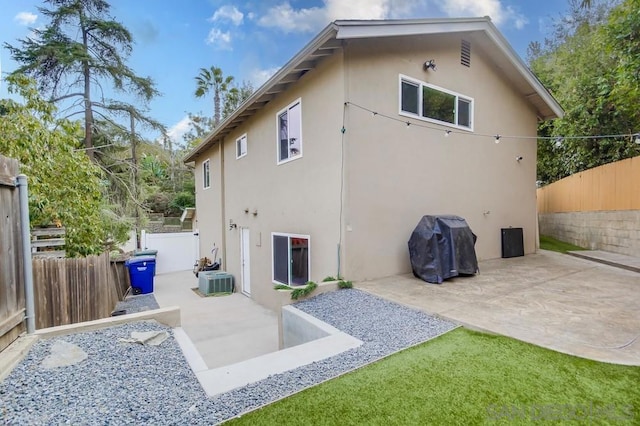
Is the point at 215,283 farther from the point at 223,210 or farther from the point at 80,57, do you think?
the point at 80,57

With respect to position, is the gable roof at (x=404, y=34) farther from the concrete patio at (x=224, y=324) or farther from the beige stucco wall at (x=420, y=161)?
the concrete patio at (x=224, y=324)

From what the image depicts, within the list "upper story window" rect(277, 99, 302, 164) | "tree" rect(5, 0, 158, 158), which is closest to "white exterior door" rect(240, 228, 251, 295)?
"upper story window" rect(277, 99, 302, 164)

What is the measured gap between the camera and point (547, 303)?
493 centimetres

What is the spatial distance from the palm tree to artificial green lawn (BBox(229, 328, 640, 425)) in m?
26.3

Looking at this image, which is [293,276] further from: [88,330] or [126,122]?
[126,122]

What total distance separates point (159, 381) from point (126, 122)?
16520mm

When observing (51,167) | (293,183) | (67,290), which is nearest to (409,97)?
(293,183)

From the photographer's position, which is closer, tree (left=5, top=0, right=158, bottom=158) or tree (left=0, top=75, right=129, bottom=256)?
tree (left=0, top=75, right=129, bottom=256)

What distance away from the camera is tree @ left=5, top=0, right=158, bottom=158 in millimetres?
13664

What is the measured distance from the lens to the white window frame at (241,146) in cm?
→ 1092

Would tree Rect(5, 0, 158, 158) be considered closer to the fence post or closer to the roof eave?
the roof eave

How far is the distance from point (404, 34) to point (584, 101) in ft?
29.8

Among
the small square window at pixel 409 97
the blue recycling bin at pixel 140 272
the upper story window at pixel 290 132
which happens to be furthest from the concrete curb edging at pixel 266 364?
the blue recycling bin at pixel 140 272

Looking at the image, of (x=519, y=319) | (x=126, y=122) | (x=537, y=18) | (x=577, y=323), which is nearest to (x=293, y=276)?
(x=519, y=319)
